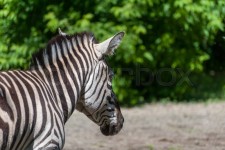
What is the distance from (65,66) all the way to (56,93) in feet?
0.85

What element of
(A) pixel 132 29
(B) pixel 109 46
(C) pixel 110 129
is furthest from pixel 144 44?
(B) pixel 109 46

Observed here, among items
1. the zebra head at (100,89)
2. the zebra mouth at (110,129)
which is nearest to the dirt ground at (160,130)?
the zebra mouth at (110,129)

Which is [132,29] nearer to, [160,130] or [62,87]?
[160,130]

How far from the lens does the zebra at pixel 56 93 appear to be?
4.83m

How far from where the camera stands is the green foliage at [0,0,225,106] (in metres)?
11.3

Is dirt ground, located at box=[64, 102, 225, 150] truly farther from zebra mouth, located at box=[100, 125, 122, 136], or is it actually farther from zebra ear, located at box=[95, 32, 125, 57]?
zebra ear, located at box=[95, 32, 125, 57]

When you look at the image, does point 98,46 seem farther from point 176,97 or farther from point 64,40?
point 176,97

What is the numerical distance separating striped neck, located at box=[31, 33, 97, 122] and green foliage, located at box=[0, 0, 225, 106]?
5482mm

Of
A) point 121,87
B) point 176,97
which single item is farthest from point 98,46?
point 176,97

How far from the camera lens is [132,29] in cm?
1155

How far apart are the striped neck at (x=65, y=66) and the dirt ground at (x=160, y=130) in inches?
117

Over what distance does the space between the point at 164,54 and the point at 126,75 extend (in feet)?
2.78

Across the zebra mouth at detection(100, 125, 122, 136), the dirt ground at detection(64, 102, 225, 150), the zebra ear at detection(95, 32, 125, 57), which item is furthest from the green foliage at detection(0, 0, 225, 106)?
the zebra ear at detection(95, 32, 125, 57)

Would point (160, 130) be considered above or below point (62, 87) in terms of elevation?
below
